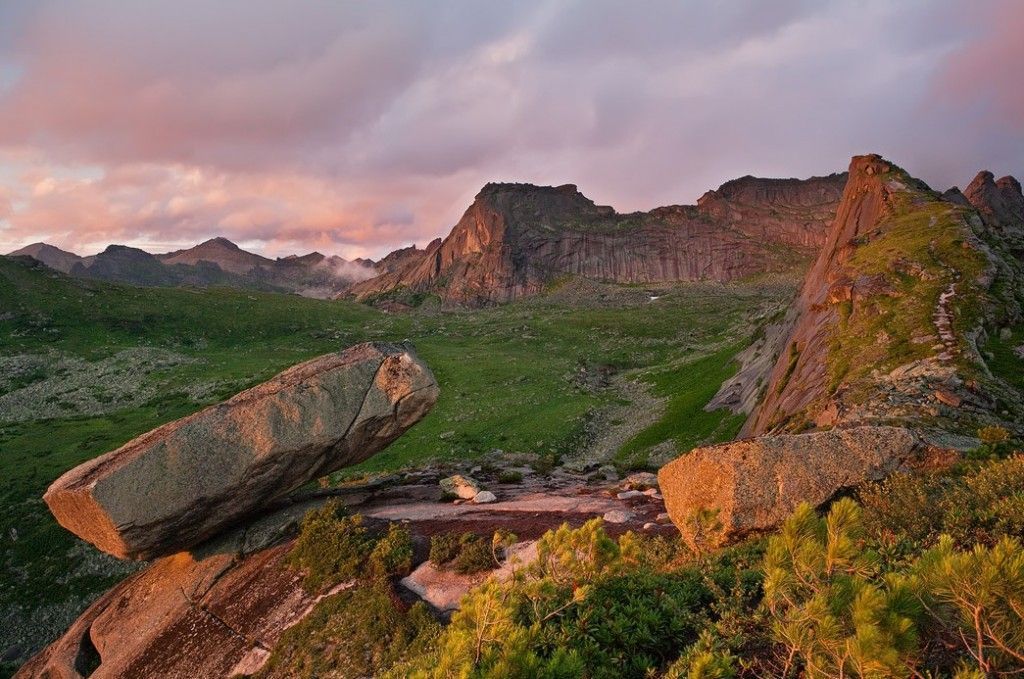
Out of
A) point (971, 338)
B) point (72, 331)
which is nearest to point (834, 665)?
point (971, 338)

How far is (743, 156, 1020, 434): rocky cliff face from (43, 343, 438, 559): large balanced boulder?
18689mm

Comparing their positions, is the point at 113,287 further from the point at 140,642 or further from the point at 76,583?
the point at 140,642

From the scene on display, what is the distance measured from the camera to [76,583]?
29109mm


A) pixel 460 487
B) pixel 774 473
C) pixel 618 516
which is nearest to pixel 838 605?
pixel 774 473

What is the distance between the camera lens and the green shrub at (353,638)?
13.4 metres

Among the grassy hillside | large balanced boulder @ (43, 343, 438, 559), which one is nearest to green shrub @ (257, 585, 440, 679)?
large balanced boulder @ (43, 343, 438, 559)

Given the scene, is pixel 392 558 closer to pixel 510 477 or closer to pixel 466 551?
pixel 466 551

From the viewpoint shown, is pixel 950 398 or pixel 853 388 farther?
pixel 853 388

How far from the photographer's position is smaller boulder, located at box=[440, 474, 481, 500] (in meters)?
23.9

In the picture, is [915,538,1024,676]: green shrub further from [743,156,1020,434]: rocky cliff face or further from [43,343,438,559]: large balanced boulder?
[43,343,438,559]: large balanced boulder

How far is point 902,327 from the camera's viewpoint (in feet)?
89.4

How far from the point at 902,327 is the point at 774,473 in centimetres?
1998

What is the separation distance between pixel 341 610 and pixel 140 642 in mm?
8715

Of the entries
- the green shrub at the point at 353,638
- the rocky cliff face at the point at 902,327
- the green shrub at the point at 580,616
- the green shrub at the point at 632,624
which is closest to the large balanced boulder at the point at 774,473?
the green shrub at the point at 580,616
